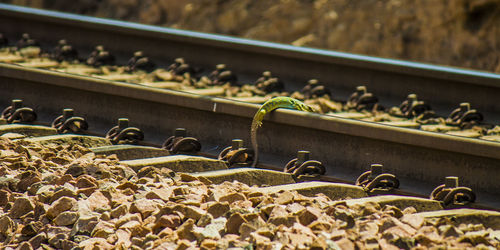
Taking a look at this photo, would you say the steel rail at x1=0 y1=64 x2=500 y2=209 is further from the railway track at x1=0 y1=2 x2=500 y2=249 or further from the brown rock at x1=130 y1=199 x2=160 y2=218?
the brown rock at x1=130 y1=199 x2=160 y2=218

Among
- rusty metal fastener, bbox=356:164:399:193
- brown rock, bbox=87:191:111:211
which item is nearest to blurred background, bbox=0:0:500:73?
rusty metal fastener, bbox=356:164:399:193

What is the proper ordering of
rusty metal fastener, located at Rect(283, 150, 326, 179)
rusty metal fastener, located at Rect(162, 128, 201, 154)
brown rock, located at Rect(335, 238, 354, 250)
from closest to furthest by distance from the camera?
brown rock, located at Rect(335, 238, 354, 250)
rusty metal fastener, located at Rect(283, 150, 326, 179)
rusty metal fastener, located at Rect(162, 128, 201, 154)

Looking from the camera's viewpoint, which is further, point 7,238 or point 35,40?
point 35,40

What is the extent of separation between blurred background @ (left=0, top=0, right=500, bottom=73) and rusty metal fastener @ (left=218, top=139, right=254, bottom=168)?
7754 mm

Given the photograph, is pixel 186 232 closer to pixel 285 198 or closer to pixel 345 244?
pixel 285 198

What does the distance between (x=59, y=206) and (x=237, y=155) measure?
1544 millimetres

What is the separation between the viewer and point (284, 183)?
5.02m

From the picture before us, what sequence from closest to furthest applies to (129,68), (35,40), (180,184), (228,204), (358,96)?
(228,204) < (180,184) < (358,96) < (129,68) < (35,40)

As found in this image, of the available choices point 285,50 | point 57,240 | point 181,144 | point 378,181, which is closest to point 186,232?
point 57,240

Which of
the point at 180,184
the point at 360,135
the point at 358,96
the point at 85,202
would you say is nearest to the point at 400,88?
the point at 358,96

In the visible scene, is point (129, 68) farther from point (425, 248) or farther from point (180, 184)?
point (425, 248)

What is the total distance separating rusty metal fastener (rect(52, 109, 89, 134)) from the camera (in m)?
6.13

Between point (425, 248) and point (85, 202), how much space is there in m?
1.73

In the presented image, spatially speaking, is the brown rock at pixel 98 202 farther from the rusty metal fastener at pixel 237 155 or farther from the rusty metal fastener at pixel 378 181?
the rusty metal fastener at pixel 378 181
